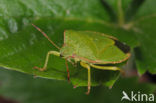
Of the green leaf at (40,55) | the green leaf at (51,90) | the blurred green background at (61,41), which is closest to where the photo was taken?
the green leaf at (40,55)

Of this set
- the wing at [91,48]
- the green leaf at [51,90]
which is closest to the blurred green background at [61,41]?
the green leaf at [51,90]

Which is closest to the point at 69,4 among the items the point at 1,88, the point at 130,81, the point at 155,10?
the point at 155,10

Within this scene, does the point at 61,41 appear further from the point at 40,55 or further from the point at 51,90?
the point at 51,90

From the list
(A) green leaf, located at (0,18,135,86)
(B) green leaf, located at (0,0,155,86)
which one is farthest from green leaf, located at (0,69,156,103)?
(A) green leaf, located at (0,18,135,86)

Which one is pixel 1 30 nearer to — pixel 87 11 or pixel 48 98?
pixel 87 11

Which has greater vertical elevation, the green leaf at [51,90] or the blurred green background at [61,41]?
the blurred green background at [61,41]

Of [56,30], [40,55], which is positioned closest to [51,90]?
[56,30]

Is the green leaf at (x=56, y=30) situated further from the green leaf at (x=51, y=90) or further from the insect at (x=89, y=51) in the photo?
the green leaf at (x=51, y=90)
